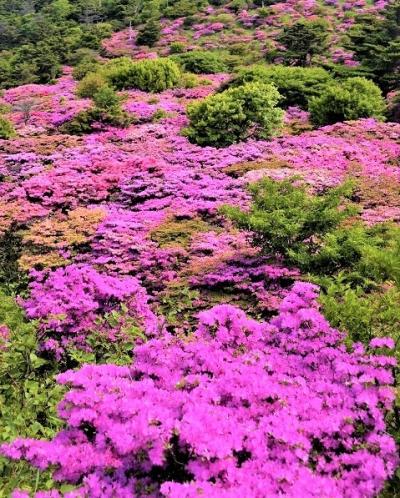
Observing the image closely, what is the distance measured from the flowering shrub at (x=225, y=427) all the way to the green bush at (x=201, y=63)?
2896cm

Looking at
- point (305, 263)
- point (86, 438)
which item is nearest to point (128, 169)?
point (305, 263)

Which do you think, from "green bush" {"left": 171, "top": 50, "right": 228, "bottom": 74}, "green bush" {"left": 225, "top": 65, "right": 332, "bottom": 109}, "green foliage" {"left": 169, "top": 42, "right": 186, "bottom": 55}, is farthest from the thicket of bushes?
"green foliage" {"left": 169, "top": 42, "right": 186, "bottom": 55}

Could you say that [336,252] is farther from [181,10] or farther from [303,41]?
[181,10]

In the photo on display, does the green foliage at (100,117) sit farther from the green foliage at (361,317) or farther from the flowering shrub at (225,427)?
the flowering shrub at (225,427)

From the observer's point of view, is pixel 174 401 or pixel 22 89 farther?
pixel 22 89

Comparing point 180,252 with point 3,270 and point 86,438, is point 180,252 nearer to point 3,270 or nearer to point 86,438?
point 3,270

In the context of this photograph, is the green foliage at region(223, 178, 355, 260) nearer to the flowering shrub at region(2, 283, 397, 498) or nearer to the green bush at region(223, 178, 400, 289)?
the green bush at region(223, 178, 400, 289)

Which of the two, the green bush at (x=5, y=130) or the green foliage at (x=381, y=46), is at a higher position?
the green foliage at (x=381, y=46)

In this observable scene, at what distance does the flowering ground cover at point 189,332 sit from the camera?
3336 millimetres

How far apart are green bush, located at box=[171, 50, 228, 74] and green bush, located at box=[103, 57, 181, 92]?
4488mm

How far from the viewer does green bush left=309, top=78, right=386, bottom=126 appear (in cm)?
1734

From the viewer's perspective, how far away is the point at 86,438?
3.57 m

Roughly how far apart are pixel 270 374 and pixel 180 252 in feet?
16.6

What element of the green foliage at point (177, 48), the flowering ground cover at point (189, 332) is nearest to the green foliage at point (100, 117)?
the flowering ground cover at point (189, 332)
